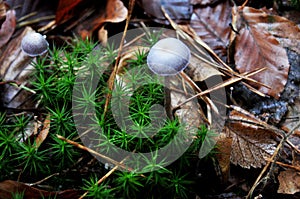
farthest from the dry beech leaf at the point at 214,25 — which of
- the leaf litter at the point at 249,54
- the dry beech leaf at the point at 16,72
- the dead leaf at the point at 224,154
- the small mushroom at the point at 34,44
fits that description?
the dry beech leaf at the point at 16,72

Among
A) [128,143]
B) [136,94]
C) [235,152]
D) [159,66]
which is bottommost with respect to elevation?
[235,152]

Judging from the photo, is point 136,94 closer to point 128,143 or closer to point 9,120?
point 128,143

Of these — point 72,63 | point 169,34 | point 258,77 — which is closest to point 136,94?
point 72,63

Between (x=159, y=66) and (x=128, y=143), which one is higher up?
(x=159, y=66)

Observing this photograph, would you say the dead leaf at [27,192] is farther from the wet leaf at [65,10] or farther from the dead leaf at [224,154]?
the wet leaf at [65,10]

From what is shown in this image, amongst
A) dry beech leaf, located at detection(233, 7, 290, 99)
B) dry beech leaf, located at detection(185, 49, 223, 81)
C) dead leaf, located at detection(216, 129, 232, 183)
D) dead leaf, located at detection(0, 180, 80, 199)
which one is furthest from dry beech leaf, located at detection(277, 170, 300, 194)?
dead leaf, located at detection(0, 180, 80, 199)

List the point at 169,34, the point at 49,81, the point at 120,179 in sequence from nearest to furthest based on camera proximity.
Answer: the point at 120,179
the point at 49,81
the point at 169,34
